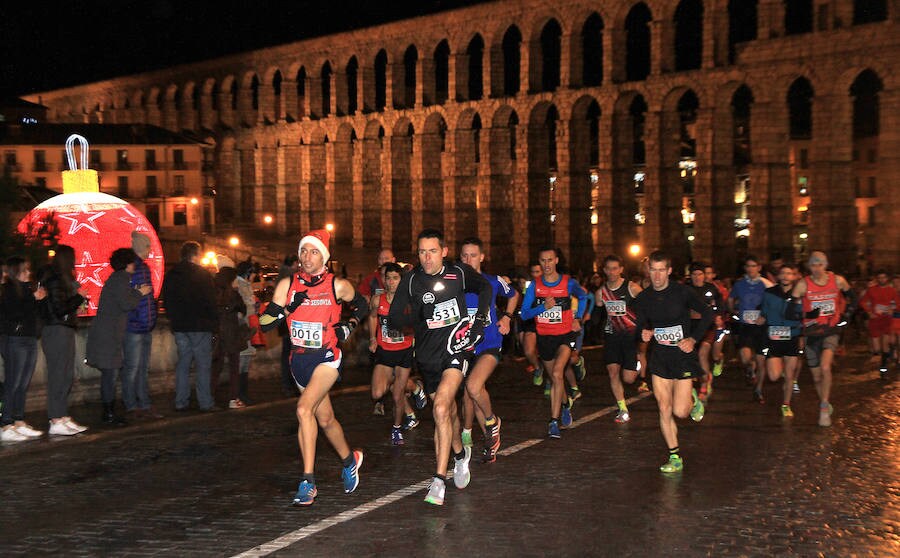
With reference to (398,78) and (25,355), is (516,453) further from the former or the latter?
(398,78)

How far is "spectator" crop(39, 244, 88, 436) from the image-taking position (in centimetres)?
1231

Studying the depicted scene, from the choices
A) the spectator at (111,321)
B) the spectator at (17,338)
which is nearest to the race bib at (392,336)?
the spectator at (111,321)

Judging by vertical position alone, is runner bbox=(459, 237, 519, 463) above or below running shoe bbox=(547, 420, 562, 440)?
above

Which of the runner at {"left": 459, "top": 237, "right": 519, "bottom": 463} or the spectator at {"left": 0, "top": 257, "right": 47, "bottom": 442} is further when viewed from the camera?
the spectator at {"left": 0, "top": 257, "right": 47, "bottom": 442}

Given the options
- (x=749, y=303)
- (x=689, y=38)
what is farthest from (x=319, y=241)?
(x=689, y=38)

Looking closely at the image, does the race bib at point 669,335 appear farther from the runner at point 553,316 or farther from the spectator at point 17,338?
the spectator at point 17,338

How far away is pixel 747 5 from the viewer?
6681 centimetres

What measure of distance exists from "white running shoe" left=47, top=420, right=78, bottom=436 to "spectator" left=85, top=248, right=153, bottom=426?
2.74 ft

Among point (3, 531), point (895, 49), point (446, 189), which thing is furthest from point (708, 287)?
point (446, 189)

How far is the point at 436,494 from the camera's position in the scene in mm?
8523

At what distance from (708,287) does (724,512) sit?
8457 millimetres

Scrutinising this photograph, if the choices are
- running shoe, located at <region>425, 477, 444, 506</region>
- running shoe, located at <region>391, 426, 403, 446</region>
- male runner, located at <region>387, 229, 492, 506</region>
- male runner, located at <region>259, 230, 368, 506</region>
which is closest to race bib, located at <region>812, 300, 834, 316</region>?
running shoe, located at <region>391, 426, 403, 446</region>

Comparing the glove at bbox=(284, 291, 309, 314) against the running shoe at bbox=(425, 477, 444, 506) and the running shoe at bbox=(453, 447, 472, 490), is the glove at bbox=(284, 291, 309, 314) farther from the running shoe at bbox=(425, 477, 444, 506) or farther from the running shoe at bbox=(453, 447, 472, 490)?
the running shoe at bbox=(453, 447, 472, 490)

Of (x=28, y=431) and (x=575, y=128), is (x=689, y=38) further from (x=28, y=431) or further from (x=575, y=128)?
(x=28, y=431)
